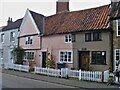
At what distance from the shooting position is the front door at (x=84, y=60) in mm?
20477

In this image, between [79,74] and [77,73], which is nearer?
[79,74]

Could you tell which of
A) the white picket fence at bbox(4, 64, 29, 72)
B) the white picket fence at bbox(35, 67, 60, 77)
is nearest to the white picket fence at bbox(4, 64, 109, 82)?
the white picket fence at bbox(35, 67, 60, 77)

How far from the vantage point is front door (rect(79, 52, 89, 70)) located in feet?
67.2

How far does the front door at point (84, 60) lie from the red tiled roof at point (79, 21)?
2.63 metres

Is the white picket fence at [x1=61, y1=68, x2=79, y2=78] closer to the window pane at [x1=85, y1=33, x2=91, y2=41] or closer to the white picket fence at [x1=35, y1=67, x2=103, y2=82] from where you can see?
the white picket fence at [x1=35, y1=67, x2=103, y2=82]

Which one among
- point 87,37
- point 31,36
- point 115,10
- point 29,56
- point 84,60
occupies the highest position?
point 115,10

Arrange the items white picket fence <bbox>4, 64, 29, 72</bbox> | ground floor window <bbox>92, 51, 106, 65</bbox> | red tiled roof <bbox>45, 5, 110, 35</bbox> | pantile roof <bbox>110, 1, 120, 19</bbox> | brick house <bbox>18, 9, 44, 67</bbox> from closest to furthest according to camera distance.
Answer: pantile roof <bbox>110, 1, 120, 19</bbox> → ground floor window <bbox>92, 51, 106, 65</bbox> → red tiled roof <bbox>45, 5, 110, 35</bbox> → white picket fence <bbox>4, 64, 29, 72</bbox> → brick house <bbox>18, 9, 44, 67</bbox>

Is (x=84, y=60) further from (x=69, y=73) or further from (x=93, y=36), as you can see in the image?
(x=69, y=73)

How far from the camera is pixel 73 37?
21.6m

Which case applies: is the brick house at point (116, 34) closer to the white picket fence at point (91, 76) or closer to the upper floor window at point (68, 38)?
the white picket fence at point (91, 76)

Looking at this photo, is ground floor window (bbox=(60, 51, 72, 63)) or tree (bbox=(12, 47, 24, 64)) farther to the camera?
tree (bbox=(12, 47, 24, 64))

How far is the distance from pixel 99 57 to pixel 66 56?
4.33 meters

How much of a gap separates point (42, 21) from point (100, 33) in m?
11.4

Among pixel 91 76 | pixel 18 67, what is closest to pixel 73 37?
pixel 91 76
